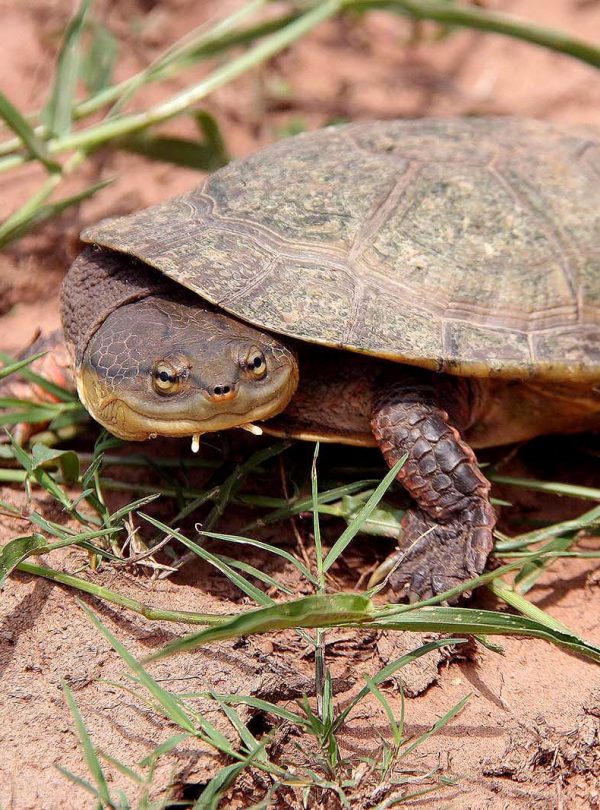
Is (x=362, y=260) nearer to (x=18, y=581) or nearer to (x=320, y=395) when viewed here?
(x=320, y=395)

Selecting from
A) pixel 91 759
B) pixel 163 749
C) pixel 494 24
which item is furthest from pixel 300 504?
pixel 494 24

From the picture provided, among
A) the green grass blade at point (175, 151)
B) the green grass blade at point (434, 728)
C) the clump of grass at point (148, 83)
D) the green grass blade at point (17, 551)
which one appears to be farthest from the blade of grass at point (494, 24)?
the green grass blade at point (434, 728)

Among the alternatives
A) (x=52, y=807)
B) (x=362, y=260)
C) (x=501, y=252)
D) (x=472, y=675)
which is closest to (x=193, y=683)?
(x=52, y=807)

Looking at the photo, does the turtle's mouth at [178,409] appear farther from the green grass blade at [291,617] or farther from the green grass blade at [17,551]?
the green grass blade at [291,617]

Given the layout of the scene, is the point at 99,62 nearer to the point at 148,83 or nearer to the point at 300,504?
the point at 148,83

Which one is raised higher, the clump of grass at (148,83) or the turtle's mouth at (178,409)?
the clump of grass at (148,83)

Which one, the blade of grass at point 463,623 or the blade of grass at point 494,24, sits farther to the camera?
the blade of grass at point 494,24
